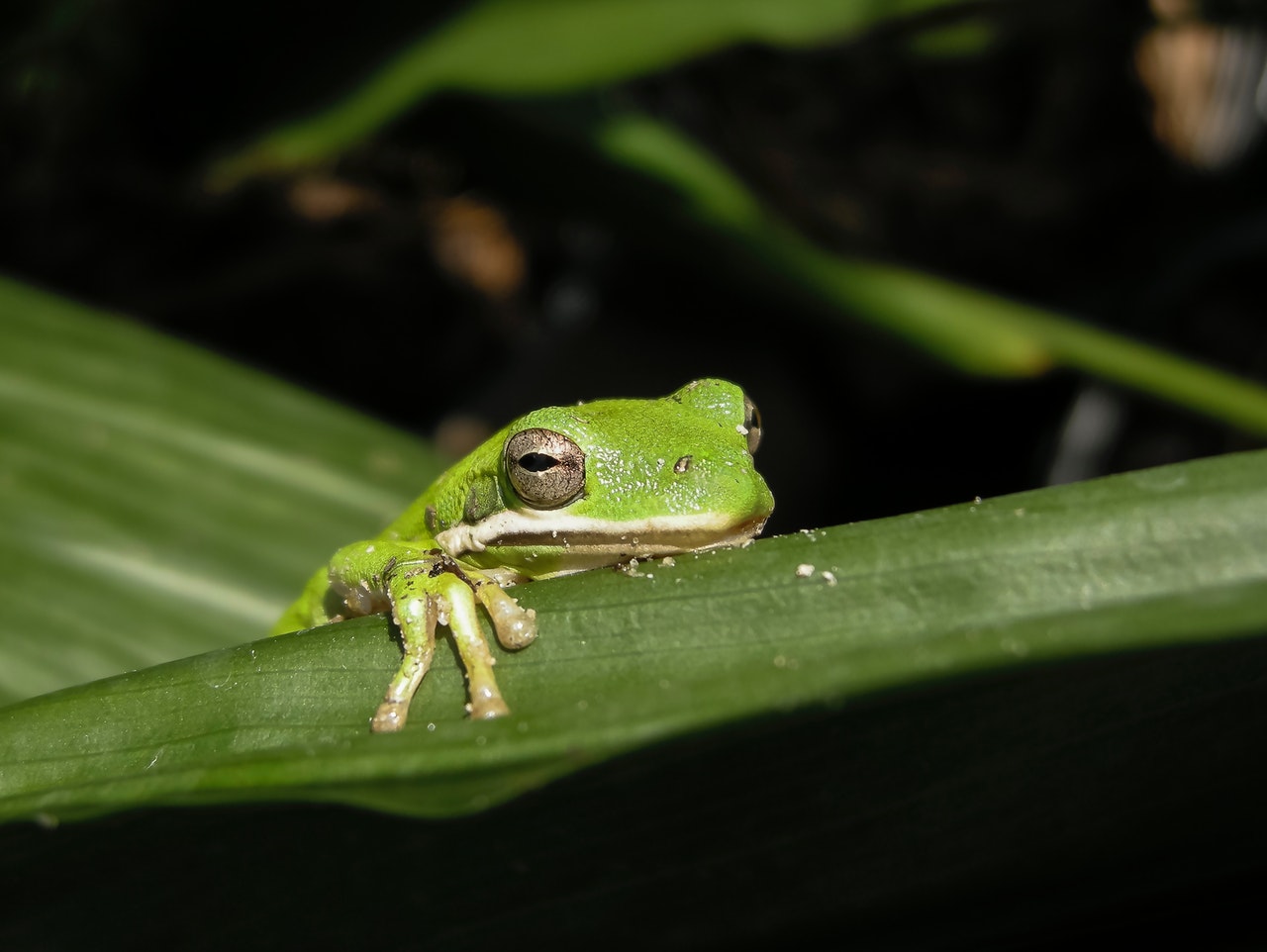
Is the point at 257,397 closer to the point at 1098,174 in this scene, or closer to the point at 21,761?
the point at 21,761

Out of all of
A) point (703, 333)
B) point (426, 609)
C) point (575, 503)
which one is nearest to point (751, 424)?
point (575, 503)

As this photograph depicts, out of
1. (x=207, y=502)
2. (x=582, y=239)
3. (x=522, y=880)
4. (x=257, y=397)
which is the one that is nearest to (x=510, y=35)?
(x=257, y=397)

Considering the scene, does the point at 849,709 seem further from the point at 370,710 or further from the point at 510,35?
the point at 510,35

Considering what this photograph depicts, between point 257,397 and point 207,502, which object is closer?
point 207,502

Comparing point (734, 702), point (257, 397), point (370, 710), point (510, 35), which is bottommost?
point (734, 702)

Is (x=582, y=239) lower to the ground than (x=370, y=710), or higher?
higher

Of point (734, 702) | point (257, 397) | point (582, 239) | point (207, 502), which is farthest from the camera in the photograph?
point (582, 239)

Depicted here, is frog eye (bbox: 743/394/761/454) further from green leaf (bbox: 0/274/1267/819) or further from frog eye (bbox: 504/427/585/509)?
green leaf (bbox: 0/274/1267/819)

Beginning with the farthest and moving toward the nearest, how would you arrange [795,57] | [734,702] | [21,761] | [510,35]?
[795,57] < [510,35] < [21,761] < [734,702]
